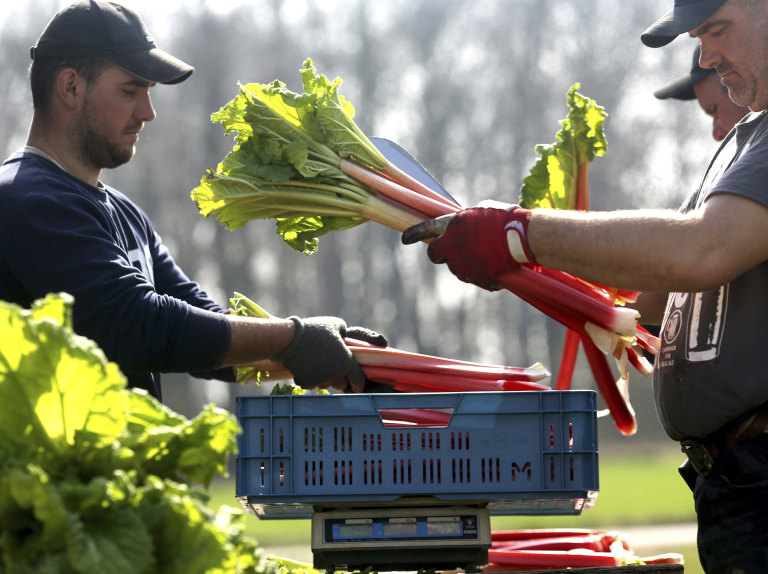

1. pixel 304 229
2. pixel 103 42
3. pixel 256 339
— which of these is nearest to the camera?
pixel 256 339

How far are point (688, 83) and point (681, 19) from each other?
2.10 meters

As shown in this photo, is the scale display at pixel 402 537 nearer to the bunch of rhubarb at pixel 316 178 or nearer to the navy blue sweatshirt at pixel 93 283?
the navy blue sweatshirt at pixel 93 283

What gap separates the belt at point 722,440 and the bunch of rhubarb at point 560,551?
0.48m

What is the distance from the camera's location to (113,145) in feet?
10.3

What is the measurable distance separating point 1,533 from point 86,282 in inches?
54.1

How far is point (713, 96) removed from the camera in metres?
4.49

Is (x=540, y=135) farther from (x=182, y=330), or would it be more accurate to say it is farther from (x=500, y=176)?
(x=182, y=330)

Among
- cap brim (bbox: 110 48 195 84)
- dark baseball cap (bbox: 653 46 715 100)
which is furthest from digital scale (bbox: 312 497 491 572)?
dark baseball cap (bbox: 653 46 715 100)

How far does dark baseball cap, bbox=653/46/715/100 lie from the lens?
14.8 ft

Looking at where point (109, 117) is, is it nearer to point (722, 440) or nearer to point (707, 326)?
point (707, 326)

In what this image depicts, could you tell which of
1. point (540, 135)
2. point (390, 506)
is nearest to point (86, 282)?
point (390, 506)

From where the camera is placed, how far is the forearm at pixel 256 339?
9.11 ft

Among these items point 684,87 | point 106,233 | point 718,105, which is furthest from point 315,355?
point 684,87

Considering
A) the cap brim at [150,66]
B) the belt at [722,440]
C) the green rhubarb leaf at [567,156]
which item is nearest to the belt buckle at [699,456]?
the belt at [722,440]
